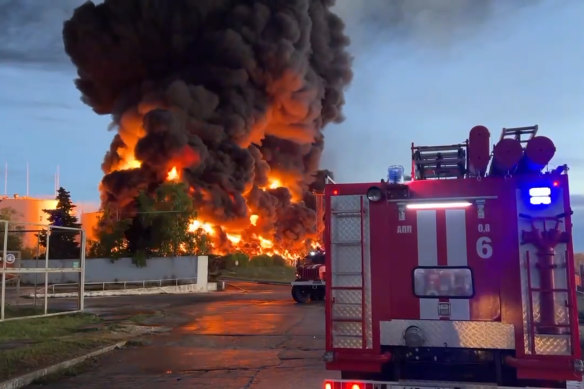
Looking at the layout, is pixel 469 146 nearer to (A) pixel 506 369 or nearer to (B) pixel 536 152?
(B) pixel 536 152

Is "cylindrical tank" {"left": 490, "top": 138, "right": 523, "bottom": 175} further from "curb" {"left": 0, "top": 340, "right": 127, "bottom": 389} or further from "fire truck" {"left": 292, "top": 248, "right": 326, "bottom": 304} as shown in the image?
"fire truck" {"left": 292, "top": 248, "right": 326, "bottom": 304}

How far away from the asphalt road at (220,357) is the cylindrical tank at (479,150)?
3344 mm

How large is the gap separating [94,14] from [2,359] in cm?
5597

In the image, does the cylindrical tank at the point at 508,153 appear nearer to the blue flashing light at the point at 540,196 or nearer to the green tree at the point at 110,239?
the blue flashing light at the point at 540,196

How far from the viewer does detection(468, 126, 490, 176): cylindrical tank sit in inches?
193

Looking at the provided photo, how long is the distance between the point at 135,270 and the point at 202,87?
21428 millimetres

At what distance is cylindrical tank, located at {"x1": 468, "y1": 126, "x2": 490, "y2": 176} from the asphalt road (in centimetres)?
334

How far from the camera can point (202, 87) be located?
53.4m

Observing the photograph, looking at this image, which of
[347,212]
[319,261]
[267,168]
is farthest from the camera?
[267,168]

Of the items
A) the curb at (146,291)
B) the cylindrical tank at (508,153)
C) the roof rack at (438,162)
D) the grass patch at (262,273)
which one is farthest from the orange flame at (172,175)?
the cylindrical tank at (508,153)

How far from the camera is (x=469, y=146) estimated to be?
5.04m

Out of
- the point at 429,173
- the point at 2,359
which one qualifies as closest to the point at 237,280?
the point at 2,359

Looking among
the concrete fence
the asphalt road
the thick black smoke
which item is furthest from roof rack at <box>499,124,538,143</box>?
the thick black smoke

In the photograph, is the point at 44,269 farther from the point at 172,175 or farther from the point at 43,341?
the point at 172,175
